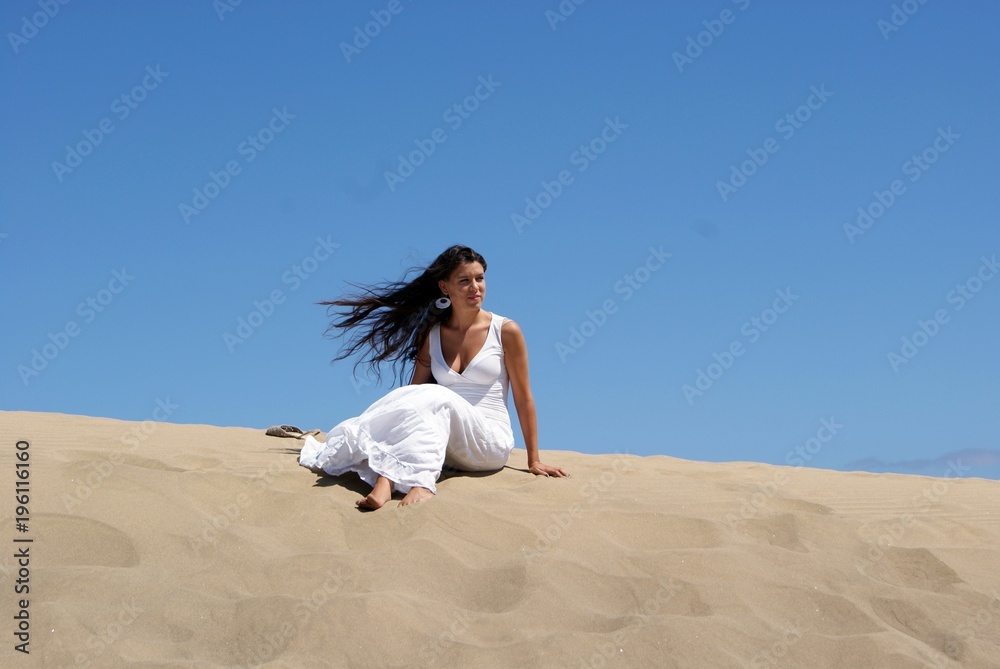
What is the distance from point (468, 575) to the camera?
3381mm

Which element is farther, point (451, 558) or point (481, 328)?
point (481, 328)

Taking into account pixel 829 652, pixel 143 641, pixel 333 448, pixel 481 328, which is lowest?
pixel 143 641

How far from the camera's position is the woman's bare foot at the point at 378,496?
411 cm

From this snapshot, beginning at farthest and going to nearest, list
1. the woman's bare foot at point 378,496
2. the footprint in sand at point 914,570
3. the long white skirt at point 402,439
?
the long white skirt at point 402,439
the woman's bare foot at point 378,496
the footprint in sand at point 914,570

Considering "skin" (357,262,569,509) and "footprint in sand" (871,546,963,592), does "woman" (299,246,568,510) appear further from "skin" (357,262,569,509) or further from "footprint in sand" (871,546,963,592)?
"footprint in sand" (871,546,963,592)

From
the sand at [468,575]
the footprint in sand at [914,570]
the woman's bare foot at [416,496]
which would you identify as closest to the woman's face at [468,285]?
the sand at [468,575]

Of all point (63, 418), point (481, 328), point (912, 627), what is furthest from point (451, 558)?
point (63, 418)

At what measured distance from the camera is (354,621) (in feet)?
9.67

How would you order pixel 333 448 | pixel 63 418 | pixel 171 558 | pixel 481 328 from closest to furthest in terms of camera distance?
pixel 171 558 < pixel 333 448 < pixel 481 328 < pixel 63 418

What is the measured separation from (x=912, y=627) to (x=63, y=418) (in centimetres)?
624

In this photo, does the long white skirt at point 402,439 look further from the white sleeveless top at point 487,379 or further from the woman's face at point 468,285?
the woman's face at point 468,285

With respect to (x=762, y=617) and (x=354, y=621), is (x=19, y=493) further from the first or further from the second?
(x=762, y=617)

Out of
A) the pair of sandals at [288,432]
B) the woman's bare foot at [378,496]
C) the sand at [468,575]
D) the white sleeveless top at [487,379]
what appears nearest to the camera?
the sand at [468,575]

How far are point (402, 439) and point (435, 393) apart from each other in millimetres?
361
